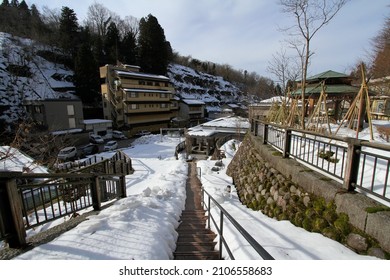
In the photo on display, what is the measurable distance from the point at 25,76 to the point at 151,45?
24594 millimetres

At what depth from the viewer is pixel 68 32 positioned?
123 ft

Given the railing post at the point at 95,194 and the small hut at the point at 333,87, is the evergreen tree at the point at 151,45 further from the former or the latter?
the railing post at the point at 95,194

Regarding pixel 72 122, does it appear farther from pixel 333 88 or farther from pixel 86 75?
pixel 333 88

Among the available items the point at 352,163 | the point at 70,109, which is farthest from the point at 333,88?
the point at 70,109

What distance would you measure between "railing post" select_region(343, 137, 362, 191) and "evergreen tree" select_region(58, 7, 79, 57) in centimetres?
4680

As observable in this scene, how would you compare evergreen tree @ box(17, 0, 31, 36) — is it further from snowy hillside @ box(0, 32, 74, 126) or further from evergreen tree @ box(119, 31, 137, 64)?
evergreen tree @ box(119, 31, 137, 64)

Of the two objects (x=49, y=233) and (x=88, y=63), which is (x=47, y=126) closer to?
(x=88, y=63)

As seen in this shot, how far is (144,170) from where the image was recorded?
1404cm

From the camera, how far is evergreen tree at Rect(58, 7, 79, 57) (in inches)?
1459

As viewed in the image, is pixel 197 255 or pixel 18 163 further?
pixel 18 163

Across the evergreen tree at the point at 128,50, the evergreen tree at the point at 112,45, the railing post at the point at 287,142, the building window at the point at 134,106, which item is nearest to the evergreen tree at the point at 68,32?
the evergreen tree at the point at 112,45

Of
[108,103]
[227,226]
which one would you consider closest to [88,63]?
[108,103]

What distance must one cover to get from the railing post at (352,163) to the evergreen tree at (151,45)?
4568cm

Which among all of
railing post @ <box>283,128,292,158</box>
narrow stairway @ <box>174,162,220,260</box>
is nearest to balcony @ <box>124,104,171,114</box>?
narrow stairway @ <box>174,162,220,260</box>
